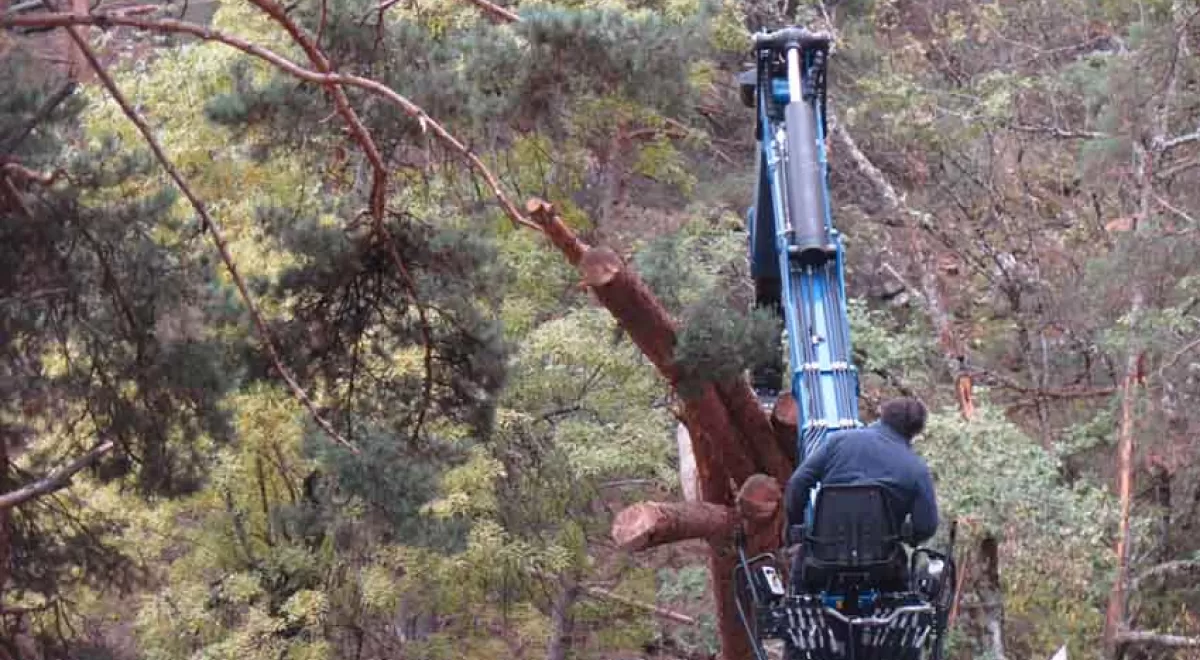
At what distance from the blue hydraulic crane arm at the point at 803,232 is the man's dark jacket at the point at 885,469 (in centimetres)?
60

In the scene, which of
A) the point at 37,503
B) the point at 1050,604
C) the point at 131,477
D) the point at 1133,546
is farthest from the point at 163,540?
the point at 1133,546

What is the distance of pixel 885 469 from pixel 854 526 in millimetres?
251

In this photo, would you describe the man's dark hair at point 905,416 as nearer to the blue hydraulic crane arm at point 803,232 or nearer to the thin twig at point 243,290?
the blue hydraulic crane arm at point 803,232

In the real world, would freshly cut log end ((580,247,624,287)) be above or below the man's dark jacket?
above

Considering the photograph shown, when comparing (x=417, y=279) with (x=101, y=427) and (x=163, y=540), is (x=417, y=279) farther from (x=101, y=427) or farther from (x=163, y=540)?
(x=163, y=540)

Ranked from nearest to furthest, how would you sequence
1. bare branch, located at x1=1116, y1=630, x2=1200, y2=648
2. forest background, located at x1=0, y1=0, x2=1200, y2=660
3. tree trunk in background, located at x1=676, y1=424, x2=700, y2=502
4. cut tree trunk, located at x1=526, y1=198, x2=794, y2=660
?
cut tree trunk, located at x1=526, y1=198, x2=794, y2=660 < forest background, located at x1=0, y1=0, x2=1200, y2=660 < tree trunk in background, located at x1=676, y1=424, x2=700, y2=502 < bare branch, located at x1=1116, y1=630, x2=1200, y2=648

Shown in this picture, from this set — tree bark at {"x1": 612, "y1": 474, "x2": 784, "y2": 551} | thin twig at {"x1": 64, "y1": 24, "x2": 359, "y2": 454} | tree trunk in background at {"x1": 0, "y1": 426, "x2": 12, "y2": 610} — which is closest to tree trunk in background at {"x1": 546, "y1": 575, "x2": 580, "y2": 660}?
thin twig at {"x1": 64, "y1": 24, "x2": 359, "y2": 454}

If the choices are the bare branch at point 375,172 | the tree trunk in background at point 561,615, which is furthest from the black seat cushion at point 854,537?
the tree trunk in background at point 561,615

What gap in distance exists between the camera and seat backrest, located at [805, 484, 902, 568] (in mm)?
5410

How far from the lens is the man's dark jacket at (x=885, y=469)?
542 cm

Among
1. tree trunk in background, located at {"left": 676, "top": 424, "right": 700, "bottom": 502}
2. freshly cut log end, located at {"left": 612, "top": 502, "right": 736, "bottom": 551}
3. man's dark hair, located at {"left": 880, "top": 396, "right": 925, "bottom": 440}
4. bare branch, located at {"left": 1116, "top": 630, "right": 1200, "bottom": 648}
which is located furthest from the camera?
bare branch, located at {"left": 1116, "top": 630, "right": 1200, "bottom": 648}

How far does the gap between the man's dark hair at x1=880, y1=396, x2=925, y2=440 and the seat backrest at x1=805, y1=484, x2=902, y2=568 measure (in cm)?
29

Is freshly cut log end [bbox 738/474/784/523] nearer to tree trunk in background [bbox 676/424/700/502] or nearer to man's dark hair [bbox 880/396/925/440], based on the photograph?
tree trunk in background [bbox 676/424/700/502]

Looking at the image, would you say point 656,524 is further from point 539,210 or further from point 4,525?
point 4,525
